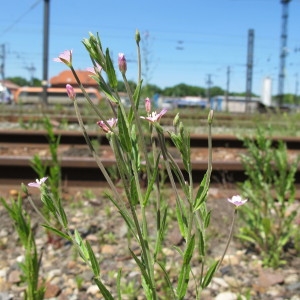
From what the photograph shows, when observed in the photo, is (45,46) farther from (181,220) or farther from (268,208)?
(181,220)

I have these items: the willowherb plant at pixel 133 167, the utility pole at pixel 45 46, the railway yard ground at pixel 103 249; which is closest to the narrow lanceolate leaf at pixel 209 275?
the willowherb plant at pixel 133 167

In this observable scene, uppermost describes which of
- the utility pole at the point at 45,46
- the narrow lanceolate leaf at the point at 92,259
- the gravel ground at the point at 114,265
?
the utility pole at the point at 45,46

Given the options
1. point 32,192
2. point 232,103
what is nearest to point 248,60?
point 232,103

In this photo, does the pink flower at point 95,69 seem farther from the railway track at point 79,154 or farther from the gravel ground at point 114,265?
the railway track at point 79,154

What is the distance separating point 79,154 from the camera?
16.2ft

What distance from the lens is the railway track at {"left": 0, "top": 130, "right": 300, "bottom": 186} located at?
12.1 ft

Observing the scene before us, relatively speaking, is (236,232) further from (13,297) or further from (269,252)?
(13,297)

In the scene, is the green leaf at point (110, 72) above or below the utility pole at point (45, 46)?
below

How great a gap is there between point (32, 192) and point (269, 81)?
32835 millimetres

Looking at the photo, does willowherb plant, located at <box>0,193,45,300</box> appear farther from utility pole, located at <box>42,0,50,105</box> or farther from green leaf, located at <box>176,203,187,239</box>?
utility pole, located at <box>42,0,50,105</box>

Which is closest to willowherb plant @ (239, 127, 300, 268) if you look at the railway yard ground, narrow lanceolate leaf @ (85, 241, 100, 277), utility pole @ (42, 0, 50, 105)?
the railway yard ground

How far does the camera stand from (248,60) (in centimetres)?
3509

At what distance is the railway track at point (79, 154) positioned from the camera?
145 inches

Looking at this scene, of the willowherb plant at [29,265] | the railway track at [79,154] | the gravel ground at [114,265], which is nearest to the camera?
the willowherb plant at [29,265]
